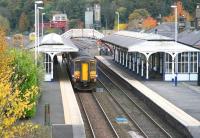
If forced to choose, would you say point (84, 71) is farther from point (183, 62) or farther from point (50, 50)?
point (183, 62)

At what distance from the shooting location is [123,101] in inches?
1355

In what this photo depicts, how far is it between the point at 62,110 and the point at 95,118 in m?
1.69

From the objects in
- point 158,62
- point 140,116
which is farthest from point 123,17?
point 140,116

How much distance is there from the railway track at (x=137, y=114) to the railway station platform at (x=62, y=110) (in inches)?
109

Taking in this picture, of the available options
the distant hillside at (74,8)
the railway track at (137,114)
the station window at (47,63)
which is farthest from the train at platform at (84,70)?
the distant hillside at (74,8)

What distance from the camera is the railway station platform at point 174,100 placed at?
2405cm

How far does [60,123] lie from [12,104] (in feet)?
39.7

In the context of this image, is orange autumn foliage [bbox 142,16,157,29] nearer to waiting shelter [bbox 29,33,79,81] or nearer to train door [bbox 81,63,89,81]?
waiting shelter [bbox 29,33,79,81]

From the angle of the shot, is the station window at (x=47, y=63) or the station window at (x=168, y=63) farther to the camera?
the station window at (x=47, y=63)

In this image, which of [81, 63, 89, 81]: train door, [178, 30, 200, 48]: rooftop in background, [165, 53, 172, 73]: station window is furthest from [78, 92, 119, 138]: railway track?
[178, 30, 200, 48]: rooftop in background

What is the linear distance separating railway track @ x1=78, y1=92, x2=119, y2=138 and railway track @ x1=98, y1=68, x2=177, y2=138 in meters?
1.28

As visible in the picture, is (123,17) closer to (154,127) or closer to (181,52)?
(181,52)

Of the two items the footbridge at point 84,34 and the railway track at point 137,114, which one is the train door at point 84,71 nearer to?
the railway track at point 137,114

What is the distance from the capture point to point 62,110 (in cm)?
2812
